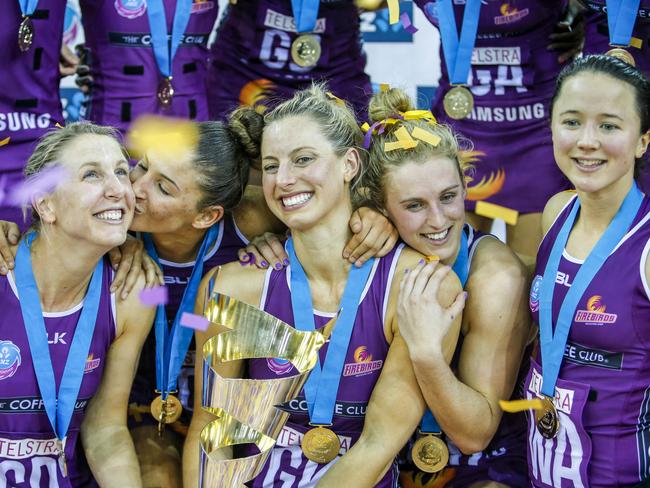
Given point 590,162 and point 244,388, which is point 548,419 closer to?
point 590,162

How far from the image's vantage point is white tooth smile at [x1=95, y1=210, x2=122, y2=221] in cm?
284

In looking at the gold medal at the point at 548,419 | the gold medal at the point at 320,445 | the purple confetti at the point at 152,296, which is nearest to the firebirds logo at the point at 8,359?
the purple confetti at the point at 152,296

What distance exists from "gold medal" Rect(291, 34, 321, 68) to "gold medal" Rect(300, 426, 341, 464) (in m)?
1.48

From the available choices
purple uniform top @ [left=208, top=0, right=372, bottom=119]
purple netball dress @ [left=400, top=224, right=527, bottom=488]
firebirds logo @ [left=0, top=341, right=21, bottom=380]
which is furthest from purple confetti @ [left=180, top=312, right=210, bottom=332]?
purple uniform top @ [left=208, top=0, right=372, bottom=119]

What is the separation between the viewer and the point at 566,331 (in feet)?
8.64

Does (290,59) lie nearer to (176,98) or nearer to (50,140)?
(176,98)

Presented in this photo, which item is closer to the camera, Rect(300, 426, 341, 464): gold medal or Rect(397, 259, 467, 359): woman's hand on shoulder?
Rect(397, 259, 467, 359): woman's hand on shoulder

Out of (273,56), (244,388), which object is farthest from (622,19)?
(244,388)

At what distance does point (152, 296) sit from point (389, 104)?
883 millimetres

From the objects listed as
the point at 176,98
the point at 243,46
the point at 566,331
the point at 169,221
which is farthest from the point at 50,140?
the point at 566,331

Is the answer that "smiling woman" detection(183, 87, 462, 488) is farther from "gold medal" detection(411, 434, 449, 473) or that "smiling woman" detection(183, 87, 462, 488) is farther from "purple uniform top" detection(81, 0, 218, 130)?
"purple uniform top" detection(81, 0, 218, 130)

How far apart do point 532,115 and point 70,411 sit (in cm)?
179

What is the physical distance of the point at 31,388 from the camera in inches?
112

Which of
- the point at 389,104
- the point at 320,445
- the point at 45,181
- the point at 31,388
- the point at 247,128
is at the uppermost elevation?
the point at 389,104
